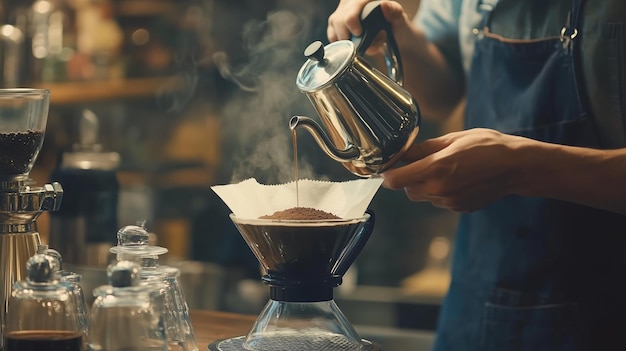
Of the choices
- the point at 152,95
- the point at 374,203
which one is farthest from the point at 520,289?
the point at 152,95

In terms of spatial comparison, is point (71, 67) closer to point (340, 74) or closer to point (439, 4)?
point (439, 4)

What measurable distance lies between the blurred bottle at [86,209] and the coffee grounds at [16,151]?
3.14ft

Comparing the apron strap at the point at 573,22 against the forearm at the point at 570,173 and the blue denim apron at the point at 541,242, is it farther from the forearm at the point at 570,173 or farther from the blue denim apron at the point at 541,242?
the forearm at the point at 570,173

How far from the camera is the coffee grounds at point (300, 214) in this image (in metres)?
1.19

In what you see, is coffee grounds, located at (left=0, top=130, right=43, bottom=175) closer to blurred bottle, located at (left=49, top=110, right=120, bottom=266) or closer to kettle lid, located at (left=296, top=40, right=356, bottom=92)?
kettle lid, located at (left=296, top=40, right=356, bottom=92)

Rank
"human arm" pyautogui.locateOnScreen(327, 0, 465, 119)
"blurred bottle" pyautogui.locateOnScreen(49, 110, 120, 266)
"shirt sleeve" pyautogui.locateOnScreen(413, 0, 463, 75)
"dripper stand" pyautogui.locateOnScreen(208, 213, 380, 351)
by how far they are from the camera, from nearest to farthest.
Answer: "dripper stand" pyautogui.locateOnScreen(208, 213, 380, 351), "human arm" pyautogui.locateOnScreen(327, 0, 465, 119), "shirt sleeve" pyautogui.locateOnScreen(413, 0, 463, 75), "blurred bottle" pyautogui.locateOnScreen(49, 110, 120, 266)

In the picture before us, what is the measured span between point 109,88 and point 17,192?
251cm

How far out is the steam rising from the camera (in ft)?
9.30

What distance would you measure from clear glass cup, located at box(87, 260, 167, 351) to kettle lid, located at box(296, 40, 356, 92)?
0.44m

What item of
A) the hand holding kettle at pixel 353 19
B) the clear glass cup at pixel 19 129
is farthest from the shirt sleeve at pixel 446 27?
the clear glass cup at pixel 19 129

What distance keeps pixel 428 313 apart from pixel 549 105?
1.38 m

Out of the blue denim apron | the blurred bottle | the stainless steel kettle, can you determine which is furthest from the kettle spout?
the blurred bottle

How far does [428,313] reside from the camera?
3027mm

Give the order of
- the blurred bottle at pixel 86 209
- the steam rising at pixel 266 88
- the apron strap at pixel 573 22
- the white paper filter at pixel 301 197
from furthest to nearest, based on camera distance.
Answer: the steam rising at pixel 266 88, the blurred bottle at pixel 86 209, the apron strap at pixel 573 22, the white paper filter at pixel 301 197
